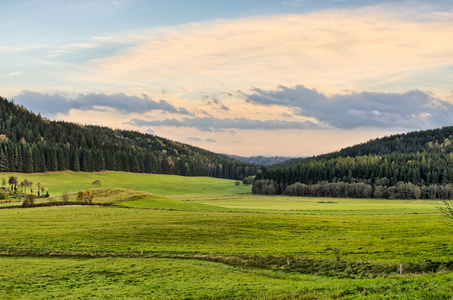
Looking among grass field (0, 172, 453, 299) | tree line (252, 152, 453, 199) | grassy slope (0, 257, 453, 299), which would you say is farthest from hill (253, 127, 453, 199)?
grassy slope (0, 257, 453, 299)

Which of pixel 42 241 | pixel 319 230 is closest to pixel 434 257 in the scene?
pixel 319 230

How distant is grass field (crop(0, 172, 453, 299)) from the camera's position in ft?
92.9

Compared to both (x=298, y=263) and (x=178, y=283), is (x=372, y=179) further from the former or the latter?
(x=178, y=283)

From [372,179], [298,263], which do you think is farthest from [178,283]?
[372,179]

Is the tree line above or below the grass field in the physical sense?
above

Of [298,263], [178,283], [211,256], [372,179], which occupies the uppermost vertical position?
[372,179]

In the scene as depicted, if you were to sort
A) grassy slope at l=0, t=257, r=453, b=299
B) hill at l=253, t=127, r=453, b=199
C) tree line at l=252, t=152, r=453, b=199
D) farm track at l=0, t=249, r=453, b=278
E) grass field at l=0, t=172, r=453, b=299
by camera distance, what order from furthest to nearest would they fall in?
hill at l=253, t=127, r=453, b=199 → tree line at l=252, t=152, r=453, b=199 → farm track at l=0, t=249, r=453, b=278 → grass field at l=0, t=172, r=453, b=299 → grassy slope at l=0, t=257, r=453, b=299

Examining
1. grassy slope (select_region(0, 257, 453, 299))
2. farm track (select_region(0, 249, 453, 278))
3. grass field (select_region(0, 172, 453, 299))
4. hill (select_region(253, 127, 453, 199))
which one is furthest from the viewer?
hill (select_region(253, 127, 453, 199))

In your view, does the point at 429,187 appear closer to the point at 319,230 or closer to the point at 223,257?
the point at 319,230

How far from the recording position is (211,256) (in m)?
43.2

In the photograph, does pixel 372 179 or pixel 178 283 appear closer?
pixel 178 283

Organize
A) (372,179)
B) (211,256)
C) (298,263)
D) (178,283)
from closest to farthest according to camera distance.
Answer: (178,283)
(298,263)
(211,256)
(372,179)

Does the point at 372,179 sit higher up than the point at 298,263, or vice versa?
the point at 372,179

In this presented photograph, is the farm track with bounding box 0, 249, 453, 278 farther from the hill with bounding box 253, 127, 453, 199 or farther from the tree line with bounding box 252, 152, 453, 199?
the hill with bounding box 253, 127, 453, 199
